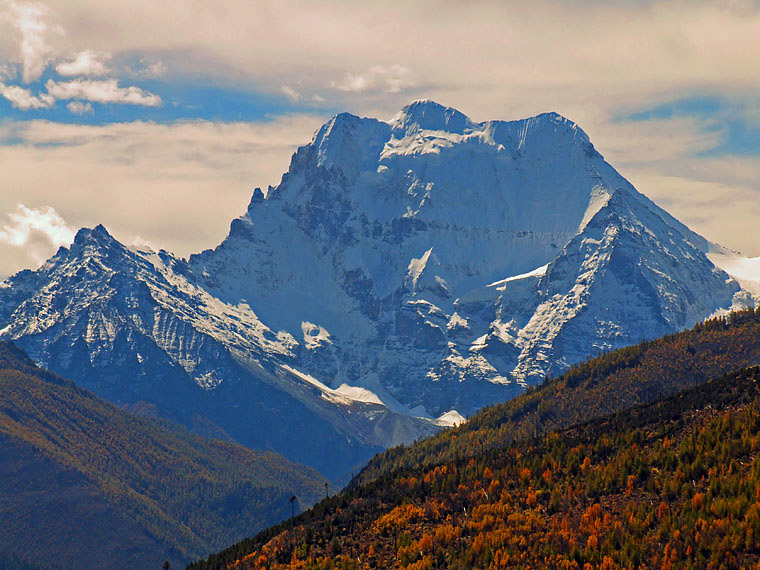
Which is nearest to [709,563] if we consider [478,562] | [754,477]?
[754,477]

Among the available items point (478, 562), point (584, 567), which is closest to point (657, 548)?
point (584, 567)

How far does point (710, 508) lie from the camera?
631 ft

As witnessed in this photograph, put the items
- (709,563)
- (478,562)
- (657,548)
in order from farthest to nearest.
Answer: (478,562) → (657,548) → (709,563)

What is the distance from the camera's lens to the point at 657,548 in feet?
615

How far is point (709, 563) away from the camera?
6934 inches

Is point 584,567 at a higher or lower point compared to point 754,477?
lower

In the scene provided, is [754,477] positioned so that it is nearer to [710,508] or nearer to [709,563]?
[710,508]

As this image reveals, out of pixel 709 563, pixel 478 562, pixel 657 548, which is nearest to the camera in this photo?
pixel 709 563

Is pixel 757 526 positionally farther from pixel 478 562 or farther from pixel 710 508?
pixel 478 562

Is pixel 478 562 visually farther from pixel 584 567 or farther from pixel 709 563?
pixel 709 563

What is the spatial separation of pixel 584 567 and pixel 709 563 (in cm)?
2059

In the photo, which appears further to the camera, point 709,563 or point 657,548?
point 657,548

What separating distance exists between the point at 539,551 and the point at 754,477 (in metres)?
36.2

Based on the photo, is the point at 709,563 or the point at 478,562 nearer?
the point at 709,563
